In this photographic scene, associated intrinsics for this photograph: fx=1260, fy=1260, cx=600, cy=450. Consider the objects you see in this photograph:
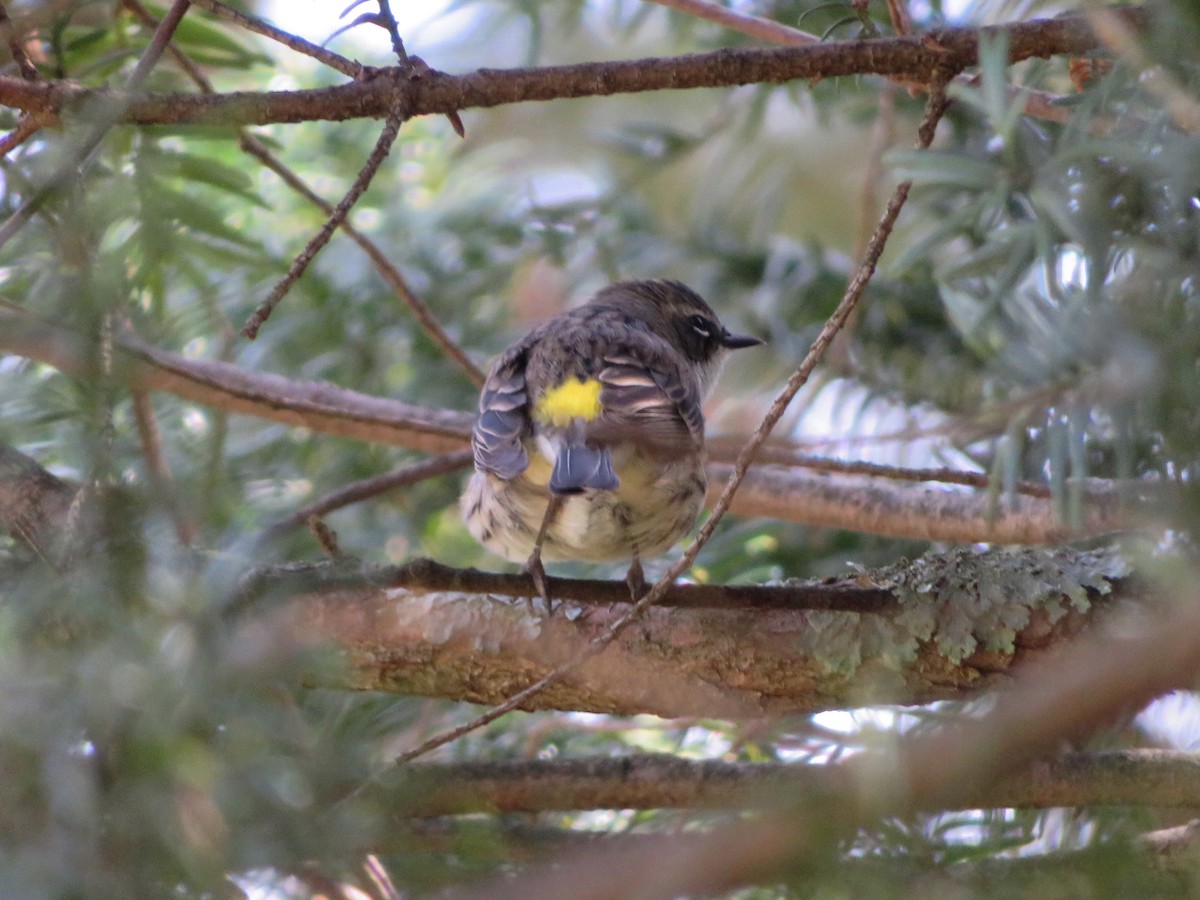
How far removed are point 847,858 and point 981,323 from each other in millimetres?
659

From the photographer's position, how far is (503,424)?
3.05m

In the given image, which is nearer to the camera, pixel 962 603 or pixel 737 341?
pixel 962 603

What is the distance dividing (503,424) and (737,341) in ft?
3.71

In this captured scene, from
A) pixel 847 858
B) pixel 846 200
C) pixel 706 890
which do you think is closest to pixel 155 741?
pixel 706 890

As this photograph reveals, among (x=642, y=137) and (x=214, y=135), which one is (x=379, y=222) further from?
(x=214, y=135)

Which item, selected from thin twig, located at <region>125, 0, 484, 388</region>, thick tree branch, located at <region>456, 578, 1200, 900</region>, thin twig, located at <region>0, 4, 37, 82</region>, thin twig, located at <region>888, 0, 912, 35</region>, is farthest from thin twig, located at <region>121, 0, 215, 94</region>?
thick tree branch, located at <region>456, 578, 1200, 900</region>

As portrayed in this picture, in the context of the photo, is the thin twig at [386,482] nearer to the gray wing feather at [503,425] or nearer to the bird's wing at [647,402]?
the gray wing feather at [503,425]

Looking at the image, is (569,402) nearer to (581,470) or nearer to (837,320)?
(581,470)

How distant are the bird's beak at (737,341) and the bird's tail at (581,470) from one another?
3.62ft

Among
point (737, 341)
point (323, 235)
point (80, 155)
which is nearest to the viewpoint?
point (80, 155)

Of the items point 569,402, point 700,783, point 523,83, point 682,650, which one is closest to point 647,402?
point 569,402

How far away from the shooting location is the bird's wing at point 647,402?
3.01 metres

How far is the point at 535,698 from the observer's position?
7.97ft

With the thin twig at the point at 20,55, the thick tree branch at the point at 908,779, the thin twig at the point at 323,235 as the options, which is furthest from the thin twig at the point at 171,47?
the thick tree branch at the point at 908,779
